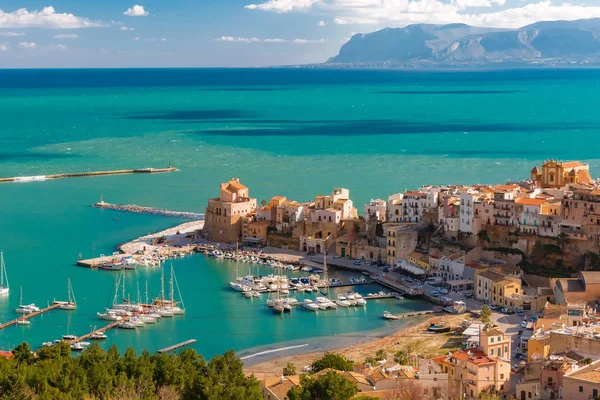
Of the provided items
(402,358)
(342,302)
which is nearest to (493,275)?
(342,302)

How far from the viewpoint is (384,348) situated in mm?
34438

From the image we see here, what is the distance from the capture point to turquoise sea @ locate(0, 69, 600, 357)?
3859cm

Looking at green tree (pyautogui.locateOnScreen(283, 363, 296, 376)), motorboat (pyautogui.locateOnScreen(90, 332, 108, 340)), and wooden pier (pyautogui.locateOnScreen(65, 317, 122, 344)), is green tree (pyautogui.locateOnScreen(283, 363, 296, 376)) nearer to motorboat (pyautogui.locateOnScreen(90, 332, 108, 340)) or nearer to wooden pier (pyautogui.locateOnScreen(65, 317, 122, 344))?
motorboat (pyautogui.locateOnScreen(90, 332, 108, 340))

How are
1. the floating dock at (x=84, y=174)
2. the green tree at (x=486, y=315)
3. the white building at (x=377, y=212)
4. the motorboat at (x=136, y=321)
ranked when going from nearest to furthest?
the green tree at (x=486, y=315) → the motorboat at (x=136, y=321) → the white building at (x=377, y=212) → the floating dock at (x=84, y=174)

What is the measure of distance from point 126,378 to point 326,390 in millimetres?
5123

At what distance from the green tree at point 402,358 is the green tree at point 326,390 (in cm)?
601

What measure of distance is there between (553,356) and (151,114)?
365 ft

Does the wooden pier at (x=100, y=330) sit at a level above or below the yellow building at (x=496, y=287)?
below

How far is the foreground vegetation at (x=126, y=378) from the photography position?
24.4 meters

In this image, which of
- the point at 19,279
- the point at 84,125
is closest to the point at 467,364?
the point at 19,279

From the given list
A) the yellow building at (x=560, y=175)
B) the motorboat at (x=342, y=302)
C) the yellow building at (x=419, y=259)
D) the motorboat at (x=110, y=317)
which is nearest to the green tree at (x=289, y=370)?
the motorboat at (x=342, y=302)

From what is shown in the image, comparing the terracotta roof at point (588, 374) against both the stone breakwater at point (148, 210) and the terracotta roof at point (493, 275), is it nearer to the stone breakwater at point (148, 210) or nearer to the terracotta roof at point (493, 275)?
the terracotta roof at point (493, 275)

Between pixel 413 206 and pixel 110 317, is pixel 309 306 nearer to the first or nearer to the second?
pixel 110 317

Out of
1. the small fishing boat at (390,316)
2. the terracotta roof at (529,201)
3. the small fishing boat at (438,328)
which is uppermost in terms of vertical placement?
the terracotta roof at (529,201)
